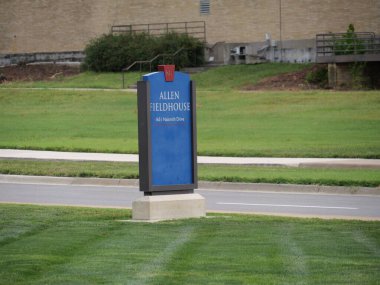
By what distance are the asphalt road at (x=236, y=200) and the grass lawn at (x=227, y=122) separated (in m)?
7.44

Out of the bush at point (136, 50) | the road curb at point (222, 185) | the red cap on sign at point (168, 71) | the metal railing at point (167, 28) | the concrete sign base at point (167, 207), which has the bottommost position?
the road curb at point (222, 185)

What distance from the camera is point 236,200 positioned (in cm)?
1995

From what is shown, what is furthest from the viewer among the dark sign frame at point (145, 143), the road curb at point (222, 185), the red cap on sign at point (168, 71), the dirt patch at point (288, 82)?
the dirt patch at point (288, 82)

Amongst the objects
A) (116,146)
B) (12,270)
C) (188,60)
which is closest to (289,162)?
(116,146)

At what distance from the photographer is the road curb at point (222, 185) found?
2114 centimetres

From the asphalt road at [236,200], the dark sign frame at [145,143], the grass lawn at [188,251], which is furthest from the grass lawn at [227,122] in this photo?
the grass lawn at [188,251]

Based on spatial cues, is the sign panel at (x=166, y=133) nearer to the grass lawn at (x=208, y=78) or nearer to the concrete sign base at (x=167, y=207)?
the concrete sign base at (x=167, y=207)

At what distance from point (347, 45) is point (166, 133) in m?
28.9

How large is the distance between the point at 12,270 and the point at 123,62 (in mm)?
42299

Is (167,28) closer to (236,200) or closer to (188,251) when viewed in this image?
(236,200)

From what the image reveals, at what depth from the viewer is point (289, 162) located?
26.4m

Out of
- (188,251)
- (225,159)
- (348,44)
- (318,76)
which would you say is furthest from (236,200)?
(318,76)

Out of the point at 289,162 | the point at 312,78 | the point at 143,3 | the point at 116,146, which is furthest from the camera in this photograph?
the point at 143,3

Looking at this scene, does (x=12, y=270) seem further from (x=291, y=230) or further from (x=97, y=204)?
(x=97, y=204)
